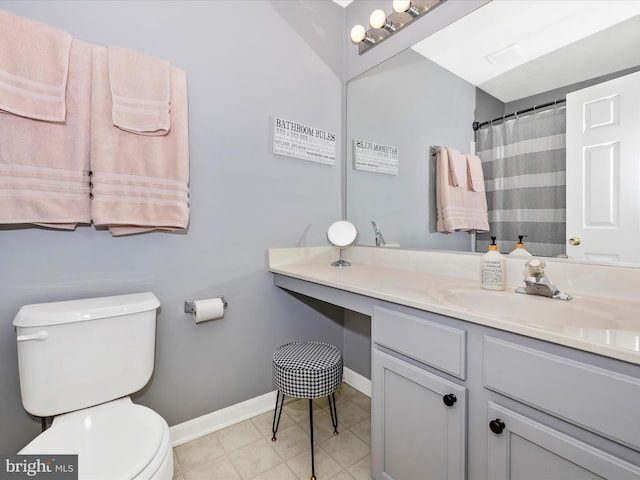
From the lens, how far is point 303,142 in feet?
6.10

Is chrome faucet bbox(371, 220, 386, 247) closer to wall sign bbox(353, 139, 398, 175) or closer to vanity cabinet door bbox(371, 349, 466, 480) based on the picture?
wall sign bbox(353, 139, 398, 175)

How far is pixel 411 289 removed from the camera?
3.89 ft

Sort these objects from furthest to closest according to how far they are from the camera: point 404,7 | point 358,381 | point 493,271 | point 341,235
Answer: point 358,381
point 341,235
point 404,7
point 493,271

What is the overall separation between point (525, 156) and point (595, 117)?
236mm

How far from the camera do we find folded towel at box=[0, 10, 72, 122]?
107 centimetres

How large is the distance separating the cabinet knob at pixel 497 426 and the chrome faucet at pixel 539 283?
1.58ft

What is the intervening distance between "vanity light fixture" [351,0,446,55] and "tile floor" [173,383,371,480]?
2.10 metres

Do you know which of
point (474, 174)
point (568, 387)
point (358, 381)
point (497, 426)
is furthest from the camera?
point (358, 381)

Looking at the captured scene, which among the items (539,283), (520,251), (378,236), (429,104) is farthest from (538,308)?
(429,104)

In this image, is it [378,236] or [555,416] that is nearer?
[555,416]

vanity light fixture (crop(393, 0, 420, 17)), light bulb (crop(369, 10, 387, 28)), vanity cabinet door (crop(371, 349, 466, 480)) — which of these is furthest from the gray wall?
vanity cabinet door (crop(371, 349, 466, 480))

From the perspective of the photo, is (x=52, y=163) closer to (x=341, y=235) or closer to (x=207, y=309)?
(x=207, y=309)

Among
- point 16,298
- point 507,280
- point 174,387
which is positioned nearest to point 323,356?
point 174,387
